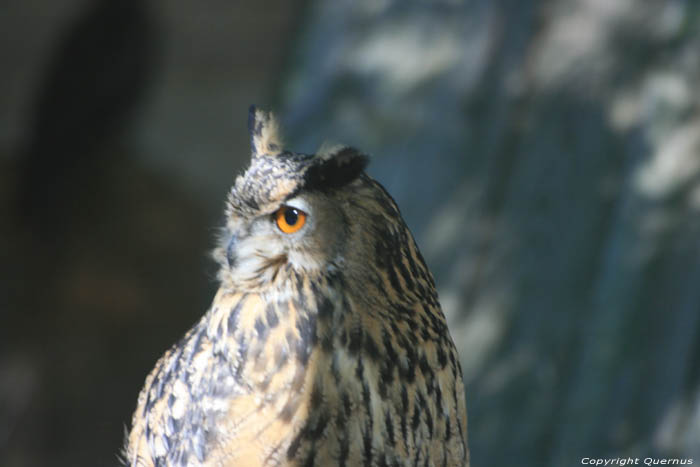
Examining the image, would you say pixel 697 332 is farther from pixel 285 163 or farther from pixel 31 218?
pixel 31 218

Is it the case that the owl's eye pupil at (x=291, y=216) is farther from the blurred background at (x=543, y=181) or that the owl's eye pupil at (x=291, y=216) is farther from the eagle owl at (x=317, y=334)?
the blurred background at (x=543, y=181)

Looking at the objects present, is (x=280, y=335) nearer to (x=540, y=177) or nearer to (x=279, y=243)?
(x=279, y=243)

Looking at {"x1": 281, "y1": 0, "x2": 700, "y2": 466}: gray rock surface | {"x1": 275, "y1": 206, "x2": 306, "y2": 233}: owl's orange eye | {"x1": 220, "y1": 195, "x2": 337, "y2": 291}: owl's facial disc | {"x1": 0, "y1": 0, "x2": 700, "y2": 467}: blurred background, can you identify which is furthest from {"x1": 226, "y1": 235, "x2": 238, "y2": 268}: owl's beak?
{"x1": 281, "y1": 0, "x2": 700, "y2": 466}: gray rock surface

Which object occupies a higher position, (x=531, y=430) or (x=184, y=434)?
(x=531, y=430)

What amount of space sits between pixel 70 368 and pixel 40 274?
782 millimetres

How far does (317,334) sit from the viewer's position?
1295mm

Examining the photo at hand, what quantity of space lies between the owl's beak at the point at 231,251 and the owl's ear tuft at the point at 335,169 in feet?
0.70

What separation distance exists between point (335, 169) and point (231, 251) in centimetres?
27

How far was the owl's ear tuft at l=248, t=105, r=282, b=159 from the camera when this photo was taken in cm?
140

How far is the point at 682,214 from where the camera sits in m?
2.74

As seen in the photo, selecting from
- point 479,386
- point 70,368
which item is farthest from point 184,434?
point 70,368
